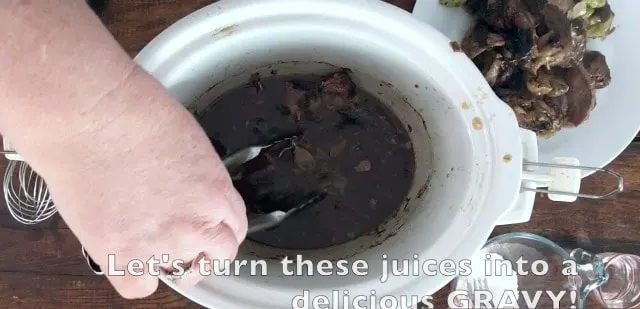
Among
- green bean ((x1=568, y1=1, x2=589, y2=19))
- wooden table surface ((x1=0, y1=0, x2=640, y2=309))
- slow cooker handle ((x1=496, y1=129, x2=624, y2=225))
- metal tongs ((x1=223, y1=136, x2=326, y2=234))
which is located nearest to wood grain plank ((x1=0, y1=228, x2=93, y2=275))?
wooden table surface ((x1=0, y1=0, x2=640, y2=309))

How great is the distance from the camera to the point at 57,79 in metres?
0.37

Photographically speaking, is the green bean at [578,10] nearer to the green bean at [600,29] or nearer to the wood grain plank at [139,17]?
the green bean at [600,29]

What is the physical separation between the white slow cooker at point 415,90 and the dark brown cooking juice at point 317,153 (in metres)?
0.06

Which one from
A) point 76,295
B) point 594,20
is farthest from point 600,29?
point 76,295

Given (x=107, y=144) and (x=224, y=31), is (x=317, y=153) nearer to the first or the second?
(x=224, y=31)

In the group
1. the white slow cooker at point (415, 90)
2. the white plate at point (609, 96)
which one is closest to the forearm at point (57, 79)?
the white slow cooker at point (415, 90)

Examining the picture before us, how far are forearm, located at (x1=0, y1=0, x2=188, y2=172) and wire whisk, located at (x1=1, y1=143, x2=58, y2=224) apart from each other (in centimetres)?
32

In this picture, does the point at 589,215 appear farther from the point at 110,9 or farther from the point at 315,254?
the point at 110,9

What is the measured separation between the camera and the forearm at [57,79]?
37 cm

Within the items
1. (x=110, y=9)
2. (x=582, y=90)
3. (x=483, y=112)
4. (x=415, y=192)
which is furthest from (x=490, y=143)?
(x=110, y=9)

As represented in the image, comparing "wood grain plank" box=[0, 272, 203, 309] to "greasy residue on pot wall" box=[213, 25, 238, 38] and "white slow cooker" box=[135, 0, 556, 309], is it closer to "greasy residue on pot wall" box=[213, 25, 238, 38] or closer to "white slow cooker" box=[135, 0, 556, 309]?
"white slow cooker" box=[135, 0, 556, 309]

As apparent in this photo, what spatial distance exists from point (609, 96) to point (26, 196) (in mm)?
682

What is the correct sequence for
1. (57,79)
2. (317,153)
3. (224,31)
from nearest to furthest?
(57,79)
(224,31)
(317,153)

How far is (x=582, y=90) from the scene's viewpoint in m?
0.70
